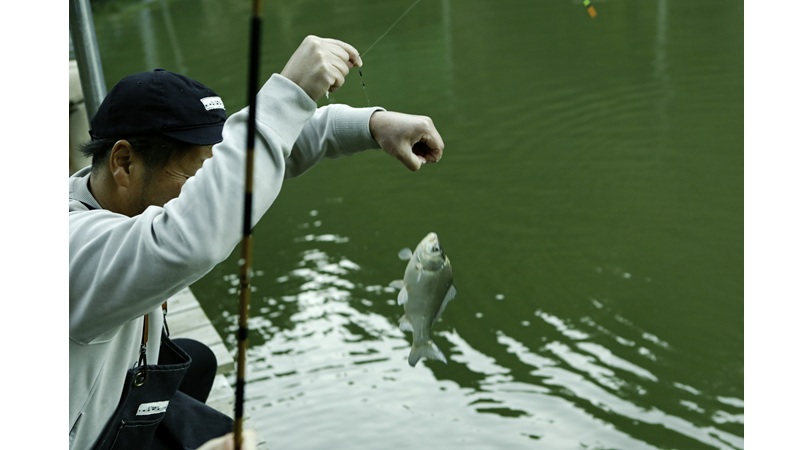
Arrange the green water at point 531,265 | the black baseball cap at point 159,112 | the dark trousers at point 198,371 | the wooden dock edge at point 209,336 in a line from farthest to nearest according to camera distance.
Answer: the green water at point 531,265, the wooden dock edge at point 209,336, the dark trousers at point 198,371, the black baseball cap at point 159,112

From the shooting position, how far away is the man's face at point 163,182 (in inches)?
76.6

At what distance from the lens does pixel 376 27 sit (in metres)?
13.5

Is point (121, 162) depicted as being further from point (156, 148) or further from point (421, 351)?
point (421, 351)

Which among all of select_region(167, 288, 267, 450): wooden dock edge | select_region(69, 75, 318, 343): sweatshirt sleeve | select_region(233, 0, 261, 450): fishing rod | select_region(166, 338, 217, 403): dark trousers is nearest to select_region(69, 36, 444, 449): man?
select_region(69, 75, 318, 343): sweatshirt sleeve

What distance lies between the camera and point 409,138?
2107 millimetres

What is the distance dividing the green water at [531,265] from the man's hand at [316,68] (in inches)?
98.8

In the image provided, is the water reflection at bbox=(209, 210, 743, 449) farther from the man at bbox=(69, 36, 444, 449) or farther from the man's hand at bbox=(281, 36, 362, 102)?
the man's hand at bbox=(281, 36, 362, 102)

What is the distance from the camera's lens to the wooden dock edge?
352 cm

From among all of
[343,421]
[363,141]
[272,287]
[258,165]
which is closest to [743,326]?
[343,421]

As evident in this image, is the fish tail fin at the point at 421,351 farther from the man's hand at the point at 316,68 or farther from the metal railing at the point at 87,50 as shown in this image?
the metal railing at the point at 87,50

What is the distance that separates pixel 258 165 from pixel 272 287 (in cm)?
408

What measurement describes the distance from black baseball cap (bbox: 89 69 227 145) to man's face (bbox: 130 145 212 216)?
4 cm

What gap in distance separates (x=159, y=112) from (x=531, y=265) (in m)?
3.83

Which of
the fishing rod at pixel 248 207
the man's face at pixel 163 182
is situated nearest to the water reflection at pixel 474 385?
the man's face at pixel 163 182
